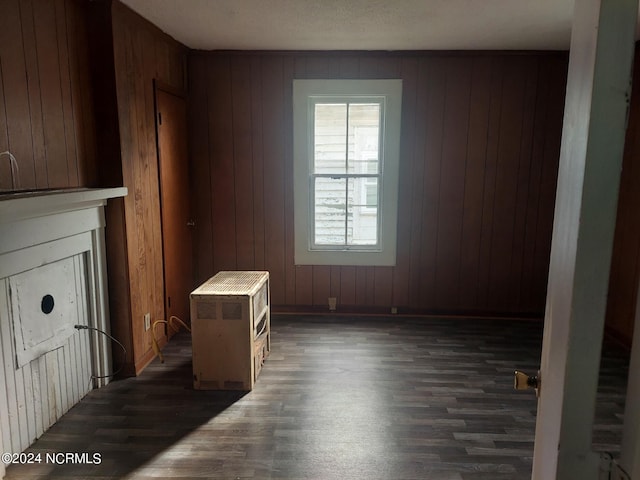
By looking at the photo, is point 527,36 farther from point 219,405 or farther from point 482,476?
point 219,405

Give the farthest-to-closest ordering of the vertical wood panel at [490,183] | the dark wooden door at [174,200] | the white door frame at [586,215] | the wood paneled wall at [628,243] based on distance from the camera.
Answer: the vertical wood panel at [490,183] < the dark wooden door at [174,200] < the wood paneled wall at [628,243] < the white door frame at [586,215]

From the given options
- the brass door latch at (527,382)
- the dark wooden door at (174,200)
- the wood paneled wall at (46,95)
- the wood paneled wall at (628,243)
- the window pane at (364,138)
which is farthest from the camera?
the window pane at (364,138)

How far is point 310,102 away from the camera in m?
4.01

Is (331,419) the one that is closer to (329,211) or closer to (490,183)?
(329,211)

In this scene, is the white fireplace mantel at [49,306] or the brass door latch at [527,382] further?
the white fireplace mantel at [49,306]

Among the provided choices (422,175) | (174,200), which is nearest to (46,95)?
(174,200)

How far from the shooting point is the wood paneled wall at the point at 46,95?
80.2 inches

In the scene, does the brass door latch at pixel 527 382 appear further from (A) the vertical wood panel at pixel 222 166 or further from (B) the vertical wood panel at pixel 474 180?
(A) the vertical wood panel at pixel 222 166

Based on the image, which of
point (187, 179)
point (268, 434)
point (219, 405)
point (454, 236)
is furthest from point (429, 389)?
point (187, 179)

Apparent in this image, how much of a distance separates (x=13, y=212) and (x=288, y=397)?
1818 mm

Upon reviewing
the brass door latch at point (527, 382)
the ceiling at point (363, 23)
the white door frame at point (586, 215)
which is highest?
the ceiling at point (363, 23)

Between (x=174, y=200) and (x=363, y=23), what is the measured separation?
2115mm

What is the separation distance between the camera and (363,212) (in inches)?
164

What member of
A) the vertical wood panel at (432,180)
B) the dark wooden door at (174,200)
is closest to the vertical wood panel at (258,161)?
the dark wooden door at (174,200)
